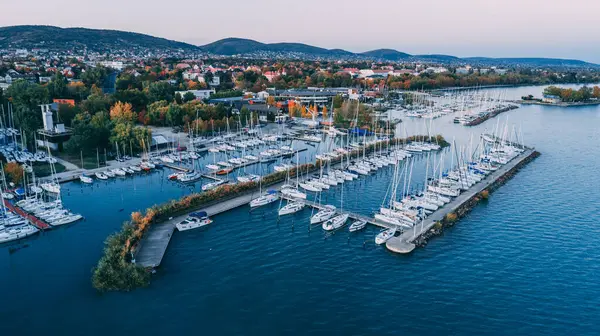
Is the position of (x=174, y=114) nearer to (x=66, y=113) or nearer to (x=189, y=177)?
(x=66, y=113)

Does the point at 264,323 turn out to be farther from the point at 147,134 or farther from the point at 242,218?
the point at 147,134

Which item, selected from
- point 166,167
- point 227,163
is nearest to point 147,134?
point 166,167

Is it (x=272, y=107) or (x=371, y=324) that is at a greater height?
(x=272, y=107)

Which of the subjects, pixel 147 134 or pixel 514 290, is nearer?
pixel 514 290

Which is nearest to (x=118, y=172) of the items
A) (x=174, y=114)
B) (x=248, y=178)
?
(x=248, y=178)

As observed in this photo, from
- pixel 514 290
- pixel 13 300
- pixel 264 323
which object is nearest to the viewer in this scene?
pixel 264 323

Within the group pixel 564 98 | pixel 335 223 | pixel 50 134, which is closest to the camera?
pixel 335 223
